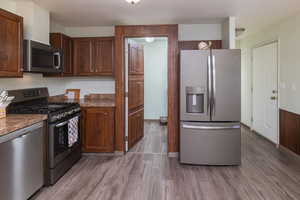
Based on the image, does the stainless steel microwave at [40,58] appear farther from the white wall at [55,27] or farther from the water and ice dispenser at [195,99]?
the water and ice dispenser at [195,99]

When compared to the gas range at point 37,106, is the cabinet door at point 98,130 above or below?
below

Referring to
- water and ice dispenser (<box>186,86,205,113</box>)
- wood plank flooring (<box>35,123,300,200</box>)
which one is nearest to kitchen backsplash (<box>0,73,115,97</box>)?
wood plank flooring (<box>35,123,300,200</box>)

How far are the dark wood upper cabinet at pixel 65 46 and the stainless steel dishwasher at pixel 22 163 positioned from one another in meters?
1.83

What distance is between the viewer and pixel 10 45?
2.81 meters

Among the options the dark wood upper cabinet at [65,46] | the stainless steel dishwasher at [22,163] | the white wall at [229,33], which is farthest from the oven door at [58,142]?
the white wall at [229,33]

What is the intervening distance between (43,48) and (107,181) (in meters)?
1.96

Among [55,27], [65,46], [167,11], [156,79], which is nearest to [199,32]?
[167,11]

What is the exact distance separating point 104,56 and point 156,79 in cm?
339

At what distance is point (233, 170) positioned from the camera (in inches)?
142

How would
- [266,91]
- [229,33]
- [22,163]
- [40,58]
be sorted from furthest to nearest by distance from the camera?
1. [266,91]
2. [229,33]
3. [40,58]
4. [22,163]

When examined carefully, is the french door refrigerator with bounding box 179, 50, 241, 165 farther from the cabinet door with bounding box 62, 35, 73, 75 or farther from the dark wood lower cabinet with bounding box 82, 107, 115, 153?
the cabinet door with bounding box 62, 35, 73, 75

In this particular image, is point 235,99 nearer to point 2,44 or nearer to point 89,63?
point 89,63

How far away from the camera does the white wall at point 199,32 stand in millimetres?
4535

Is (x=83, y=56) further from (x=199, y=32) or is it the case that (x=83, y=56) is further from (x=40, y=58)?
(x=199, y=32)
